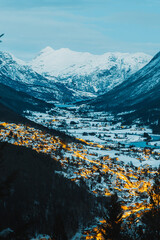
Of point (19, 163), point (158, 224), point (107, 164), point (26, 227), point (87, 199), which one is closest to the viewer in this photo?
point (26, 227)

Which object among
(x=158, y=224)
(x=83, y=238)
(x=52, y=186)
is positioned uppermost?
(x=52, y=186)

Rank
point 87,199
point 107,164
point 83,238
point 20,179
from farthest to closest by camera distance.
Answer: point 107,164 → point 20,179 → point 87,199 → point 83,238

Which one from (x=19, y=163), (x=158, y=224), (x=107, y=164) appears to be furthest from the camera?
(x=107, y=164)

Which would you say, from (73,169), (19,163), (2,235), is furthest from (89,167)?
(2,235)

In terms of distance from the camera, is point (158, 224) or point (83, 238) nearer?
point (158, 224)

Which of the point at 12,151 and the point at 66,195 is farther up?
the point at 12,151

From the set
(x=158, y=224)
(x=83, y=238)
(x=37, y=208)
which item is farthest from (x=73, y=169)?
(x=158, y=224)

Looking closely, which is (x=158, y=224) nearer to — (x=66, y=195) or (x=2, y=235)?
(x=2, y=235)

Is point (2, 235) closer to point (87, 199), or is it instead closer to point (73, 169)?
point (87, 199)

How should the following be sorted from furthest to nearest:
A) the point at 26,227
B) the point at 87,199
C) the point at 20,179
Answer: the point at 20,179
the point at 87,199
the point at 26,227
